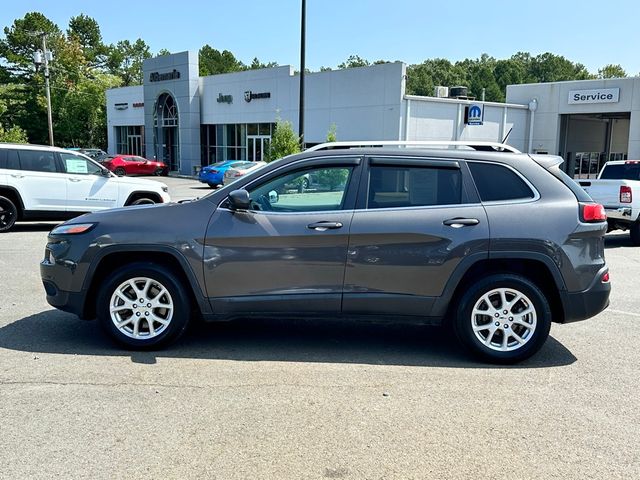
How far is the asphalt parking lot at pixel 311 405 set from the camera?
3.27 m

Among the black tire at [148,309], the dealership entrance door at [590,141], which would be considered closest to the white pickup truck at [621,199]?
the black tire at [148,309]

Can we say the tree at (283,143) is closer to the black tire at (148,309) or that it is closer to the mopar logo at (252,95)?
the mopar logo at (252,95)

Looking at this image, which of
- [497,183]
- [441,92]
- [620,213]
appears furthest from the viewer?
[441,92]

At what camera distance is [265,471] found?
10.4 ft

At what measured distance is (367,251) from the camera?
4.83 m

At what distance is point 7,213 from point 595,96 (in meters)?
27.0

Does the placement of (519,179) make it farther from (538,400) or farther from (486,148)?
(538,400)

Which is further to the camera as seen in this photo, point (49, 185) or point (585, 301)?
point (49, 185)

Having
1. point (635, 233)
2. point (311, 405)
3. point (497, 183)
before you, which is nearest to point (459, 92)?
point (635, 233)

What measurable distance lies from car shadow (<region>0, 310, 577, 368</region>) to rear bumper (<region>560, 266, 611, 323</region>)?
18.1 inches

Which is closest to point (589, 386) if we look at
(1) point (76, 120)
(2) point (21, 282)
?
(2) point (21, 282)

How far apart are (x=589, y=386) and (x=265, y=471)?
106 inches

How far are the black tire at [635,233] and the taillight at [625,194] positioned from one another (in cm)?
69

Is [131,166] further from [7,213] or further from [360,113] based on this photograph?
[7,213]
